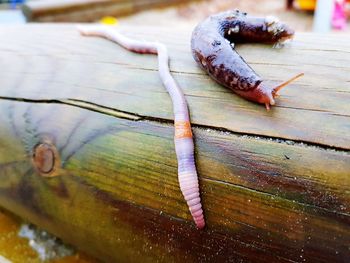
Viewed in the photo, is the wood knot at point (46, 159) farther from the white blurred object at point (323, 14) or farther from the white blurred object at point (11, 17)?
the white blurred object at point (11, 17)

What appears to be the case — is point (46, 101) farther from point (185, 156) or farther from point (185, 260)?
point (185, 260)

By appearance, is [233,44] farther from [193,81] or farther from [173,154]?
[173,154]

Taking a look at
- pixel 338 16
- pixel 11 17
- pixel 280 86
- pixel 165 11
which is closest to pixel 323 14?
pixel 338 16

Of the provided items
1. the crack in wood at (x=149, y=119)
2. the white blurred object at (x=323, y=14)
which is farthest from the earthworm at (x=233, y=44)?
the white blurred object at (x=323, y=14)

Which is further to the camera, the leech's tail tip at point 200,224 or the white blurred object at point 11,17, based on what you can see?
the white blurred object at point 11,17

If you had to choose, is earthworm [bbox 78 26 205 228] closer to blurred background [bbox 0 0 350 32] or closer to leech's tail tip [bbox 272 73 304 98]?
leech's tail tip [bbox 272 73 304 98]

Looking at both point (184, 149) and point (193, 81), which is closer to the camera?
point (184, 149)
